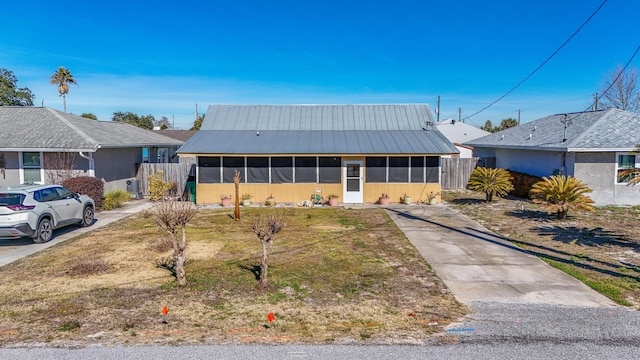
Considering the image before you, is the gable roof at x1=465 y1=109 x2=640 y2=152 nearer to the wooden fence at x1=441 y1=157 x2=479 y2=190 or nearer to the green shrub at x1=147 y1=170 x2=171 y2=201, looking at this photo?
the wooden fence at x1=441 y1=157 x2=479 y2=190

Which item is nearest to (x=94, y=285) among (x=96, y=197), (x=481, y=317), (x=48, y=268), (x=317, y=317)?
(x=48, y=268)

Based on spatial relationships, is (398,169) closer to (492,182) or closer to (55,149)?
(492,182)

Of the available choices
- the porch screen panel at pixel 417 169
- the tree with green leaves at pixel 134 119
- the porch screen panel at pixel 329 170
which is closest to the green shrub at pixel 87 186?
the porch screen panel at pixel 329 170

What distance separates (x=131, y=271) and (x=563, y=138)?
713 inches

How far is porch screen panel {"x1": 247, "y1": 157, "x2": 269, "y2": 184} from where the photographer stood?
18297 millimetres

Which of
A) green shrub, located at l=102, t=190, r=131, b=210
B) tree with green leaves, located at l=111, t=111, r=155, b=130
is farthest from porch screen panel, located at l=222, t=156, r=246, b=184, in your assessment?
tree with green leaves, located at l=111, t=111, r=155, b=130

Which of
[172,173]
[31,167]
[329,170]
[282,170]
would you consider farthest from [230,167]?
[31,167]

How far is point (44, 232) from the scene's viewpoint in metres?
11.2

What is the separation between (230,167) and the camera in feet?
60.1

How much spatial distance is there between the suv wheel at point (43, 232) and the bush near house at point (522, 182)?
1877cm

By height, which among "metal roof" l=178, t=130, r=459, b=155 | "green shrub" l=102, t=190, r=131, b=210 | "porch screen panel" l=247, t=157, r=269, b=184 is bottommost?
"green shrub" l=102, t=190, r=131, b=210

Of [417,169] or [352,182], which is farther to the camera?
[352,182]

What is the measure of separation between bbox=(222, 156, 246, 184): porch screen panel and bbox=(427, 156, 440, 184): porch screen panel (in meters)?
8.43

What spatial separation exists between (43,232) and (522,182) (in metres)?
19.5
